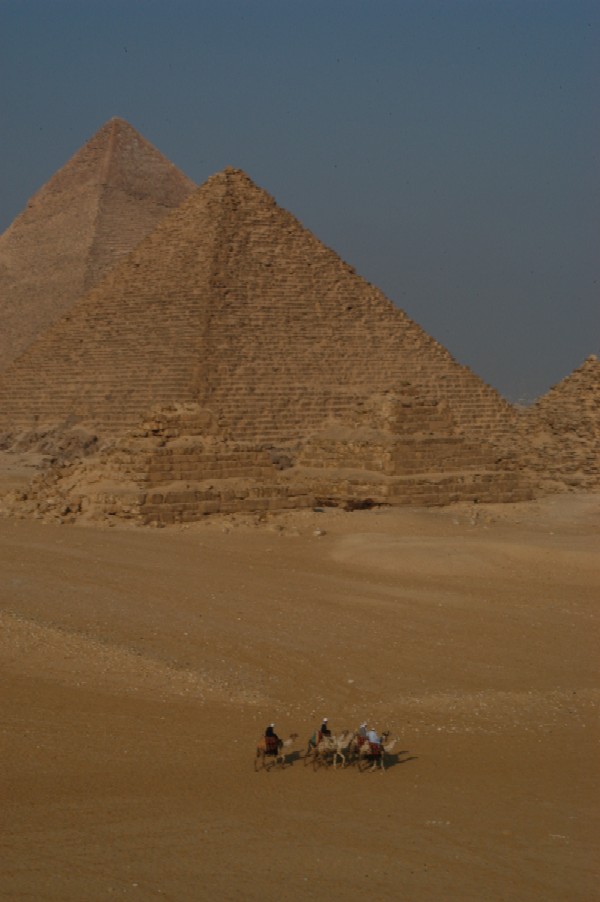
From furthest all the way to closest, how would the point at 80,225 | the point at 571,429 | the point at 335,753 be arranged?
the point at 80,225, the point at 571,429, the point at 335,753

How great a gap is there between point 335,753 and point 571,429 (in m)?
24.0

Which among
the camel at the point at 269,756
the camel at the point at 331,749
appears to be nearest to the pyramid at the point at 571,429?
the camel at the point at 331,749

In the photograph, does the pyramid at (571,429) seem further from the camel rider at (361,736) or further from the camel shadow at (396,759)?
the camel rider at (361,736)

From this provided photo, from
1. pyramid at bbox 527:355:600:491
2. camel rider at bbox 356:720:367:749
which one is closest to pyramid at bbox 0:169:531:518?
pyramid at bbox 527:355:600:491

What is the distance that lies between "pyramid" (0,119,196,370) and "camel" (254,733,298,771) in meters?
59.3

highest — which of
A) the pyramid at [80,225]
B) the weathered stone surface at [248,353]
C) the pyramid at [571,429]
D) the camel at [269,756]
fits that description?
the pyramid at [80,225]

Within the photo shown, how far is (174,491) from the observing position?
18.7 metres

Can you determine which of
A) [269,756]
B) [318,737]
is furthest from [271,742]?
[318,737]

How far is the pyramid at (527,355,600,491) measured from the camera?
1204 inches

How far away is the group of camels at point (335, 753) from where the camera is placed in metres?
8.14

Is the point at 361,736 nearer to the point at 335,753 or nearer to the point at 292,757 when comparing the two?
the point at 335,753

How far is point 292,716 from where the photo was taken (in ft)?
30.2

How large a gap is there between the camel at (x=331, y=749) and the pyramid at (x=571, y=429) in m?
22.0

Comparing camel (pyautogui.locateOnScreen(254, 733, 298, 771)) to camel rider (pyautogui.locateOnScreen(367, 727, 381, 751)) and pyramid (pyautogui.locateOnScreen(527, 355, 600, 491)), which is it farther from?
pyramid (pyautogui.locateOnScreen(527, 355, 600, 491))
